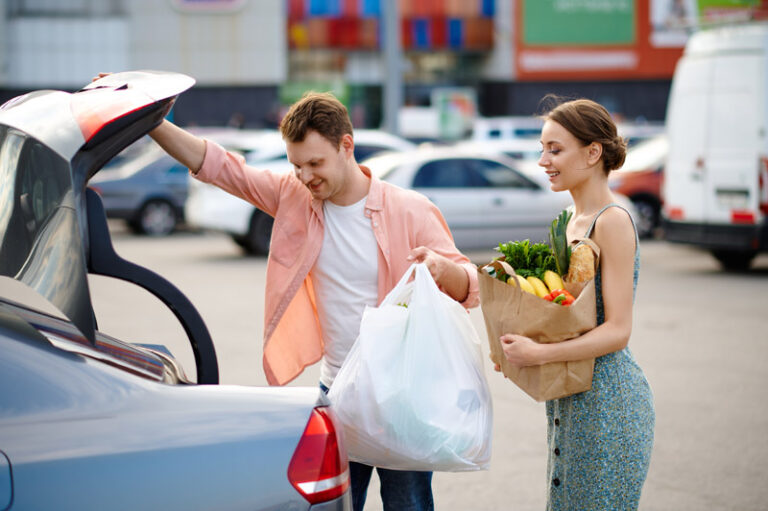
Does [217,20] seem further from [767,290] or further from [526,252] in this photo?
[526,252]

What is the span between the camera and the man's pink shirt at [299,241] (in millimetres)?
3002

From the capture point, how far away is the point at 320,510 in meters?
2.20

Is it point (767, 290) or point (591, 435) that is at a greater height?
point (591, 435)

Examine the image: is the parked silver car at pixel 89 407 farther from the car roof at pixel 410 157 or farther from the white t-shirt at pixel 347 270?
the car roof at pixel 410 157

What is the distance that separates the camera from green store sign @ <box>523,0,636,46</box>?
118ft

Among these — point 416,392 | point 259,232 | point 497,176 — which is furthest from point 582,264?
point 259,232

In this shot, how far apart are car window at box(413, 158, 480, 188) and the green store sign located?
2482cm

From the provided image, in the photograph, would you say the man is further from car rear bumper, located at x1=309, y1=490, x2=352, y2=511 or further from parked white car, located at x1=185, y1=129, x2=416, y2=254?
parked white car, located at x1=185, y1=129, x2=416, y2=254

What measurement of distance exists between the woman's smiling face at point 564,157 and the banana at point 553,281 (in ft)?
0.96

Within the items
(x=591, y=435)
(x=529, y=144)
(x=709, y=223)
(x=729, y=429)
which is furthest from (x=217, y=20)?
(x=591, y=435)

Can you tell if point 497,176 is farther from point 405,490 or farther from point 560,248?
point 560,248

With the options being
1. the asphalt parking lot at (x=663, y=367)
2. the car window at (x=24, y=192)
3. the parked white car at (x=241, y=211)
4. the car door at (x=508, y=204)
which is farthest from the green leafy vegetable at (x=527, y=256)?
the parked white car at (x=241, y=211)

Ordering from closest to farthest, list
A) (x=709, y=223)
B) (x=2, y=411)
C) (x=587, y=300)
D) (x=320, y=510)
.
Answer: (x=2, y=411)
(x=320, y=510)
(x=587, y=300)
(x=709, y=223)

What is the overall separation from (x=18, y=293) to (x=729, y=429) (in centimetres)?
457
